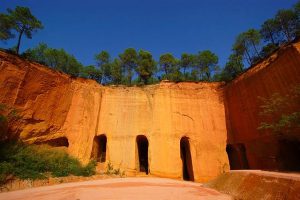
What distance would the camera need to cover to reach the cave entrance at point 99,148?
771 inches

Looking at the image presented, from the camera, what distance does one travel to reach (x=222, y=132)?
21.3 meters

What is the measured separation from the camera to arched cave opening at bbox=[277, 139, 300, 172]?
14.7m

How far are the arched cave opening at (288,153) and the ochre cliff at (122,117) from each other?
5659 mm

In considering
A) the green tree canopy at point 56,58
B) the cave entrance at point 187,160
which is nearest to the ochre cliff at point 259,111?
the cave entrance at point 187,160

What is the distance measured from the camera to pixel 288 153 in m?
14.9

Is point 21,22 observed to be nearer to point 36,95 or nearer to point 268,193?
point 36,95

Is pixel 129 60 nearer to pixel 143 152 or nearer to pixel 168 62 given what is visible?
pixel 168 62

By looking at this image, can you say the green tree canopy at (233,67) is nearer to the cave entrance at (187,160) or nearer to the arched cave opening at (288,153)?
the cave entrance at (187,160)

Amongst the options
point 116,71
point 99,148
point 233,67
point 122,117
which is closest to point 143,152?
point 99,148

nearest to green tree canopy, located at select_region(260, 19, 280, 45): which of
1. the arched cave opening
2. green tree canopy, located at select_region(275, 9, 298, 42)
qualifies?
green tree canopy, located at select_region(275, 9, 298, 42)

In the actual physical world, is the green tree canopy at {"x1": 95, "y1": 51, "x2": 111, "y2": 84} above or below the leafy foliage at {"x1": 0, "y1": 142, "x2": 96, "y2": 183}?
above

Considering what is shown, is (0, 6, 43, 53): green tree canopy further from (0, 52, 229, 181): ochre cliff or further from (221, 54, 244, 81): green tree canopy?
(221, 54, 244, 81): green tree canopy

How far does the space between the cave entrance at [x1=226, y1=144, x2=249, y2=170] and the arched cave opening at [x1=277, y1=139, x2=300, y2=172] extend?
4.96 meters

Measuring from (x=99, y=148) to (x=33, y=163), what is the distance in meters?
7.88
